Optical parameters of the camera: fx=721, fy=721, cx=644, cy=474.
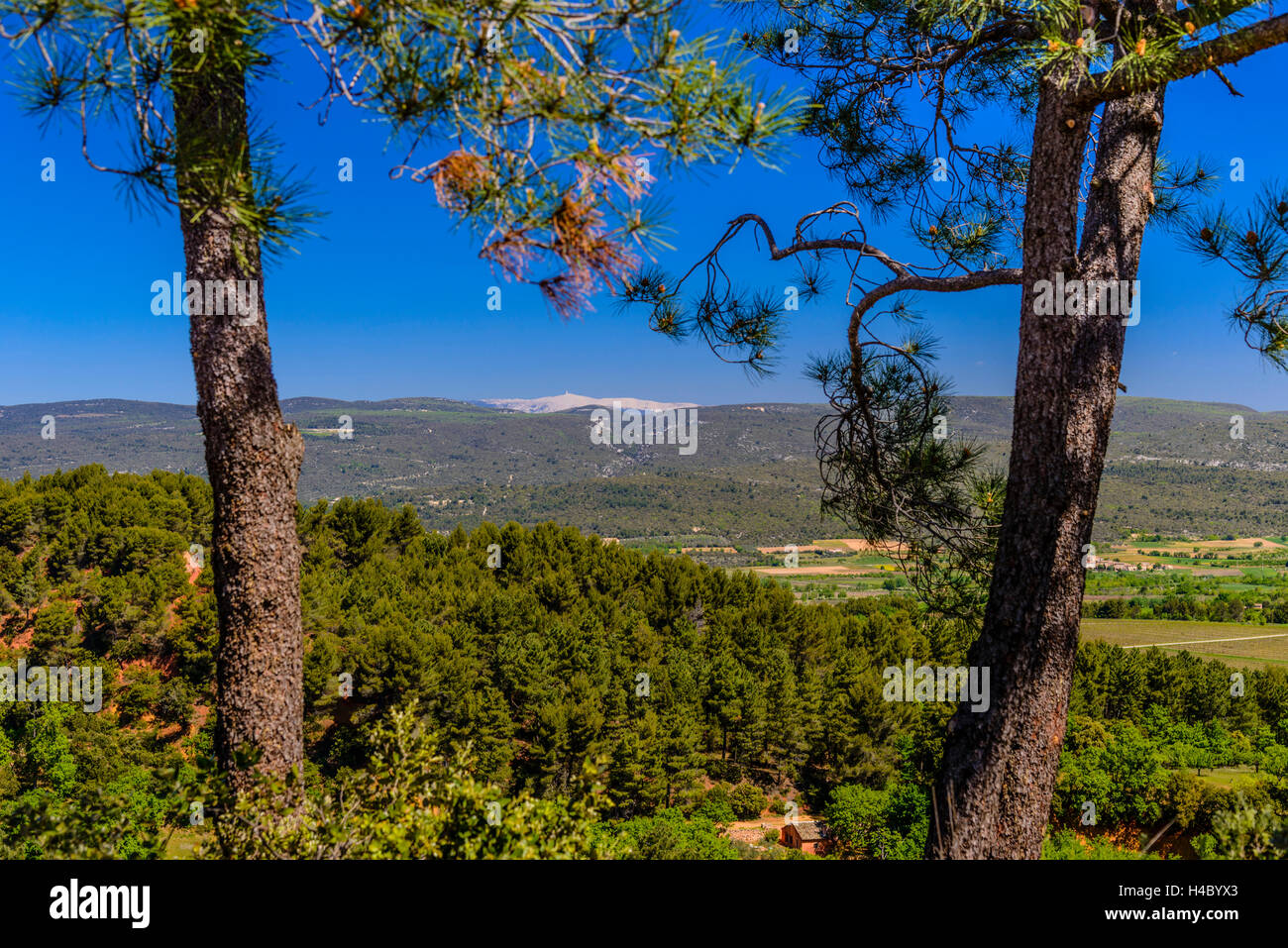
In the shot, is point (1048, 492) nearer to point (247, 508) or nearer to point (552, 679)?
point (247, 508)

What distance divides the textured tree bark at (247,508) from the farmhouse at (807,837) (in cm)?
2688

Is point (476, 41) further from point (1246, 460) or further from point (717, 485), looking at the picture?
point (1246, 460)

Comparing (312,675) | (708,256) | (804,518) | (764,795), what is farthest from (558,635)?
(804,518)

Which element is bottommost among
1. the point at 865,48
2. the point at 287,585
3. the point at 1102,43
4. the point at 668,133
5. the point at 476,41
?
the point at 287,585

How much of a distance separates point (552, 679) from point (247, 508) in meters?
24.8

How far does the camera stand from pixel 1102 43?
2.85m

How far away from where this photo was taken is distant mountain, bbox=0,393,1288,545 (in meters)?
93.4

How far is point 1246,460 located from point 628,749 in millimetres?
135888

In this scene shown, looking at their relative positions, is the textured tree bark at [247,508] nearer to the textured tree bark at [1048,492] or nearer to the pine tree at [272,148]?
the pine tree at [272,148]

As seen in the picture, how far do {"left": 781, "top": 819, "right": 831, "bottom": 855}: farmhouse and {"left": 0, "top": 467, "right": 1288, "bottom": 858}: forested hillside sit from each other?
107 cm

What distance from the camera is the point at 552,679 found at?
26672 mm

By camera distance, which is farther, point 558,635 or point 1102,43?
point 558,635

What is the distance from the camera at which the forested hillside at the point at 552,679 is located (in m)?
24.6

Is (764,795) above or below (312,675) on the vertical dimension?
below
